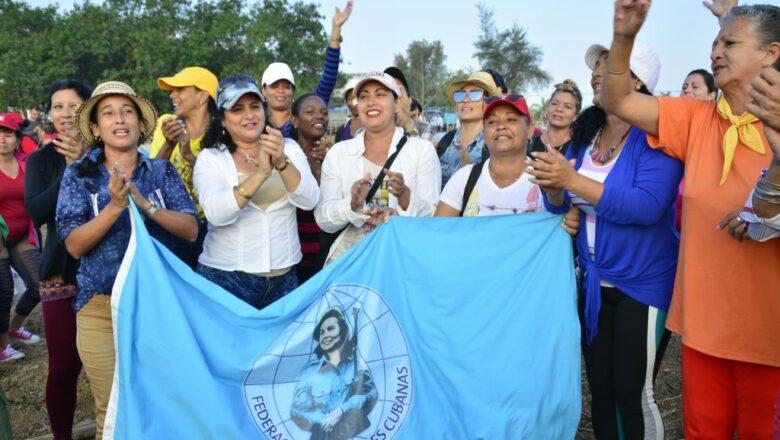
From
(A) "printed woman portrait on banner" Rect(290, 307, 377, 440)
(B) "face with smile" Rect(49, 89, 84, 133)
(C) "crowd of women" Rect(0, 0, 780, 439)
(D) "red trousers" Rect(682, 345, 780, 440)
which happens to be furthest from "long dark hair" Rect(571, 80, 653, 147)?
(B) "face with smile" Rect(49, 89, 84, 133)

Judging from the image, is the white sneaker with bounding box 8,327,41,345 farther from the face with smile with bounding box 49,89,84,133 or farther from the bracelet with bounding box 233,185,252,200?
the bracelet with bounding box 233,185,252,200

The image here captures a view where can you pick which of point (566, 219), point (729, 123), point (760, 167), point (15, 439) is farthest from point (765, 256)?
point (15, 439)

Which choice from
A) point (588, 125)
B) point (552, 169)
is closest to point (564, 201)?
point (588, 125)

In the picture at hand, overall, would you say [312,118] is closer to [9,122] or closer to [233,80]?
[233,80]

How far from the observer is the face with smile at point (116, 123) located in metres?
3.24

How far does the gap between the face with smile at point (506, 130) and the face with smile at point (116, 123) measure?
6.74ft

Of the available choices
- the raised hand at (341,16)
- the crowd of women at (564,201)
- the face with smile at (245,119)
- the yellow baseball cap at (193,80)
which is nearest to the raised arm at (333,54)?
the raised hand at (341,16)

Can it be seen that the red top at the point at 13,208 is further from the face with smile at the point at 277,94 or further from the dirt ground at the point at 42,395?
the face with smile at the point at 277,94

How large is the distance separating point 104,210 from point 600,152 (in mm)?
2561

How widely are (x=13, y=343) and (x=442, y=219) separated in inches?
201

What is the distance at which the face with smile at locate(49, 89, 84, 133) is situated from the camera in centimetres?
367

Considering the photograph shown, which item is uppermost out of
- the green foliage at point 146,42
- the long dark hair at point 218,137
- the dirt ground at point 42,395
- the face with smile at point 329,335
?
the green foliage at point 146,42

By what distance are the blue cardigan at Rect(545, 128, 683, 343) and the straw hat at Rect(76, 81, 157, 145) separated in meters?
2.54

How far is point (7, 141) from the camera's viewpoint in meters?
5.27
